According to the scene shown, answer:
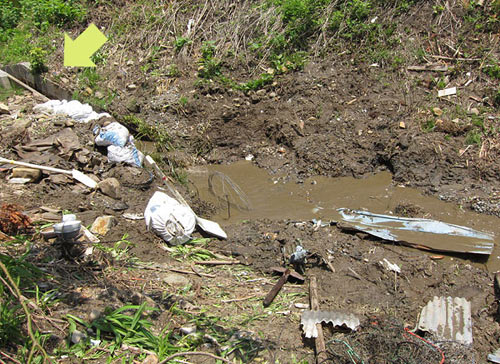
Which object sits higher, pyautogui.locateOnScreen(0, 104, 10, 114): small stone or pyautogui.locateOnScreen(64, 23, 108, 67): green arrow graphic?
pyautogui.locateOnScreen(64, 23, 108, 67): green arrow graphic

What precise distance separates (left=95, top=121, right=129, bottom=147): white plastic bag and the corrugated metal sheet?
13.6 ft

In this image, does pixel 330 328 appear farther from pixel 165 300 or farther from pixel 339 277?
pixel 165 300

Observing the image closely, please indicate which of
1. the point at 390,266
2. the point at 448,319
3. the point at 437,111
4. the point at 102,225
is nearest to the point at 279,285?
the point at 390,266

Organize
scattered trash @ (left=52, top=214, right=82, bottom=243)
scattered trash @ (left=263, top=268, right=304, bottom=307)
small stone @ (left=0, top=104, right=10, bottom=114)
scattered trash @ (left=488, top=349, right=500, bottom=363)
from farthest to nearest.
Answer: small stone @ (left=0, top=104, right=10, bottom=114) → scattered trash @ (left=263, top=268, right=304, bottom=307) → scattered trash @ (left=52, top=214, right=82, bottom=243) → scattered trash @ (left=488, top=349, right=500, bottom=363)

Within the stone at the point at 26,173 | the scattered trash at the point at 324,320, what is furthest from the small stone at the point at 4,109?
the scattered trash at the point at 324,320

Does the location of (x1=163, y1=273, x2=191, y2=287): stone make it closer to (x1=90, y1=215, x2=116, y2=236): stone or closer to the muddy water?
(x1=90, y1=215, x2=116, y2=236): stone

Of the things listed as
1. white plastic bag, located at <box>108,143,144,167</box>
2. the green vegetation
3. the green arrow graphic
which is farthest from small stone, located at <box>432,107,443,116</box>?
the green vegetation

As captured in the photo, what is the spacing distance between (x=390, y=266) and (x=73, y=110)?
4.99 metres

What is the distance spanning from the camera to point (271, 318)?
3713 mm

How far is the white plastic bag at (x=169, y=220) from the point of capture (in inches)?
178

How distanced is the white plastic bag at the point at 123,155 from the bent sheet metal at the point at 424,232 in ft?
9.07

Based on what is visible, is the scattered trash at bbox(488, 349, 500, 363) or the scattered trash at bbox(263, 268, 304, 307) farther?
the scattered trash at bbox(263, 268, 304, 307)

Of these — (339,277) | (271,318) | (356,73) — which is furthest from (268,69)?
(271,318)

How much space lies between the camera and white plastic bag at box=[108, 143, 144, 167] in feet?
18.5
